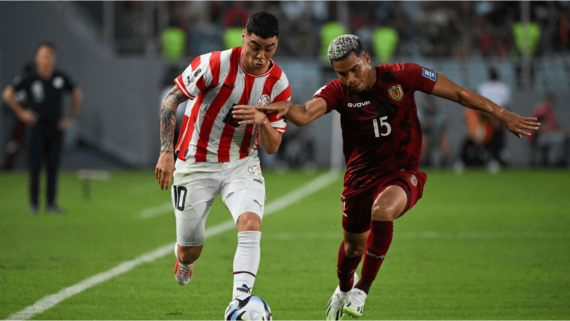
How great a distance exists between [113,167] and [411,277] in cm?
1472

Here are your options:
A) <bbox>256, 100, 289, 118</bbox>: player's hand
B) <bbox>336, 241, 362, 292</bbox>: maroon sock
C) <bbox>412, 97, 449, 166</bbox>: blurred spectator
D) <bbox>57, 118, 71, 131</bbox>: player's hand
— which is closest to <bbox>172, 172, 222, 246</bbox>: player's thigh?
<bbox>256, 100, 289, 118</bbox>: player's hand

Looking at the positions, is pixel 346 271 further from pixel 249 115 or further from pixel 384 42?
pixel 384 42

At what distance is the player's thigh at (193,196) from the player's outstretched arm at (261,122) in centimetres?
59

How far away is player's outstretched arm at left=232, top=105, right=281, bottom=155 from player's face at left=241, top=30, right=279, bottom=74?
1.19 ft

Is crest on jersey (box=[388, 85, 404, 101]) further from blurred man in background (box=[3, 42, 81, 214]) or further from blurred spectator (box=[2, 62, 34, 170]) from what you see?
blurred spectator (box=[2, 62, 34, 170])

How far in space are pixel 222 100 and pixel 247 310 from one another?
5.06 ft

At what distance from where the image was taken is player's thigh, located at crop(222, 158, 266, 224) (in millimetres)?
4590

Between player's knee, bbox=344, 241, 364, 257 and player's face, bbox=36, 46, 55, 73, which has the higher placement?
player's face, bbox=36, 46, 55, 73

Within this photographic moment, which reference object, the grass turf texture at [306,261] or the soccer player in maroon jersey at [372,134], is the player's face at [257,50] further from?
the grass turf texture at [306,261]

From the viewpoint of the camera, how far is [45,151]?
1060 cm

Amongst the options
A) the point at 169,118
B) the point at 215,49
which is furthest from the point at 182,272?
the point at 215,49

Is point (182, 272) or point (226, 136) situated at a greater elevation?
point (226, 136)

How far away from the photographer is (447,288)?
18.4 feet

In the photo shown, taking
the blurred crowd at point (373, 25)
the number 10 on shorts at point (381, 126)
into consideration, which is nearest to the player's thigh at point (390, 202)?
the number 10 on shorts at point (381, 126)
